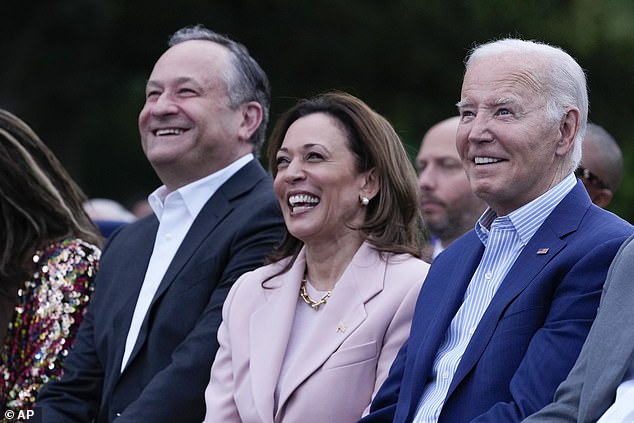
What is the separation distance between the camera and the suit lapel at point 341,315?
4.60 m

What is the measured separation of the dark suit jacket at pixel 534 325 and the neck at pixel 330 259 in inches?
29.0

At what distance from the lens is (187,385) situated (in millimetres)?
5039

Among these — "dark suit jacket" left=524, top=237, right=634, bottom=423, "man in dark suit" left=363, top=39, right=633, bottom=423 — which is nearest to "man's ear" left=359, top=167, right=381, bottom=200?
"man in dark suit" left=363, top=39, right=633, bottom=423

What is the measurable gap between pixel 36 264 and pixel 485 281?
8.12ft

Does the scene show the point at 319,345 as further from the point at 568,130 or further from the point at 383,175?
the point at 568,130

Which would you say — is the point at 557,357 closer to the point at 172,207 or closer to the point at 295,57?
the point at 172,207

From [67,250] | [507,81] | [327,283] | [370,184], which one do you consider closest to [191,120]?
[67,250]

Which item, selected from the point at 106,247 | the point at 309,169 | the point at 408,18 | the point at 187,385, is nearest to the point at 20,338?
the point at 106,247

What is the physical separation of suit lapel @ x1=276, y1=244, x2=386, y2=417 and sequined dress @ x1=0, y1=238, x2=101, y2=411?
5.04 feet

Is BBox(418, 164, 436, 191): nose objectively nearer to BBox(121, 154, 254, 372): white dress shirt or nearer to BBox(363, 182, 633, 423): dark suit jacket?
BBox(121, 154, 254, 372): white dress shirt

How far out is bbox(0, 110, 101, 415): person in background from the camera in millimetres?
5703

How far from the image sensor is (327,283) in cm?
489

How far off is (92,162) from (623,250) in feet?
58.9

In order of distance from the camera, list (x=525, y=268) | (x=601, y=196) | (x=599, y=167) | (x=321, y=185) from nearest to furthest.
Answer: (x=525, y=268) < (x=321, y=185) < (x=601, y=196) < (x=599, y=167)
